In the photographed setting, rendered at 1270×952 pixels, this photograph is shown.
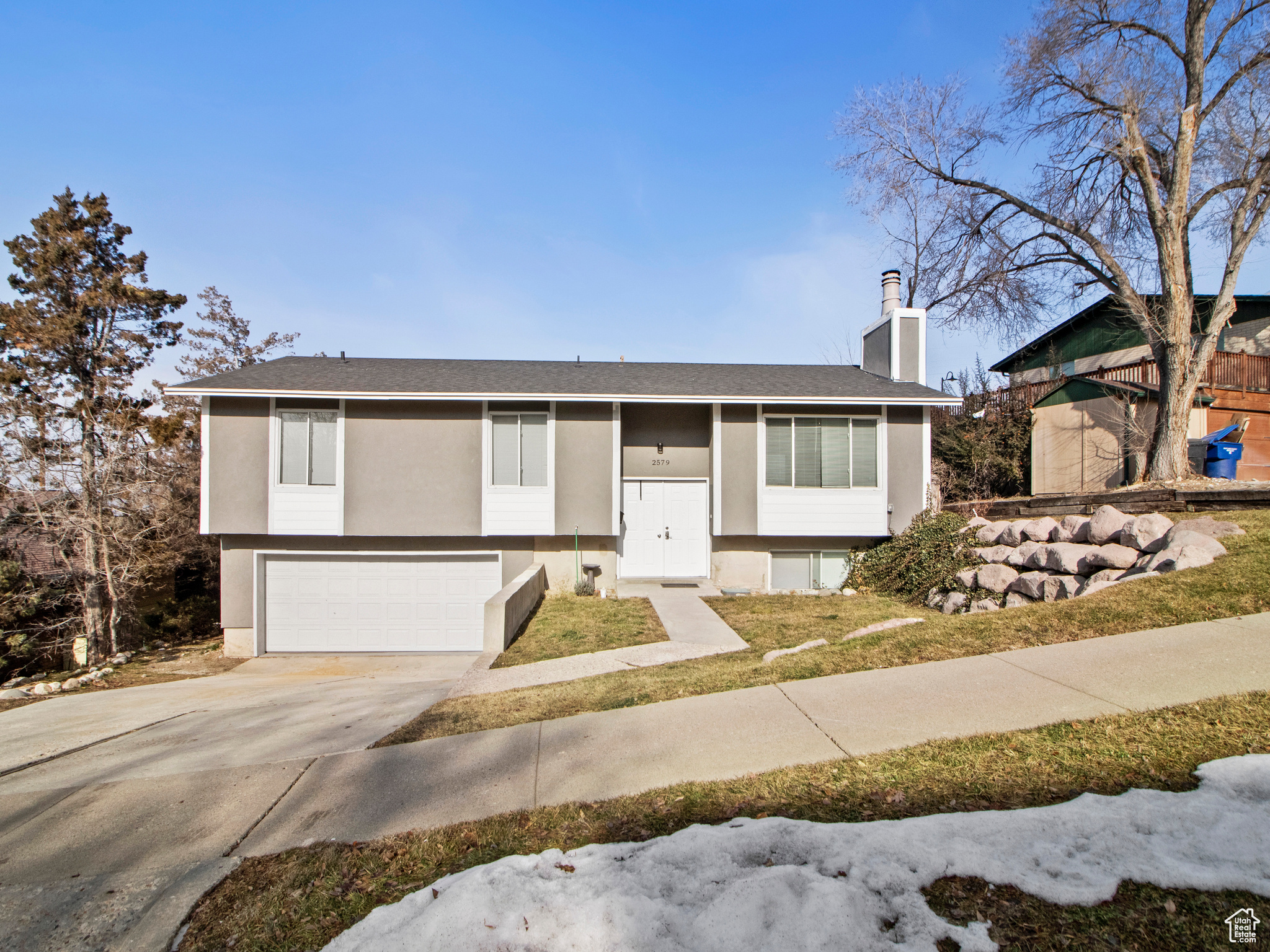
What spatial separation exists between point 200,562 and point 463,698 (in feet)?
49.9

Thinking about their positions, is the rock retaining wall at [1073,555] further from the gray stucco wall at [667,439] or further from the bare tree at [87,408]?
→ the bare tree at [87,408]

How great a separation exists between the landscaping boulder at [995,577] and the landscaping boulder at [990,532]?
3.64ft

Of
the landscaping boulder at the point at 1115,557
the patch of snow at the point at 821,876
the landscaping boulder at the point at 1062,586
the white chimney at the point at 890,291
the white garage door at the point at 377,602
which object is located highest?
the white chimney at the point at 890,291

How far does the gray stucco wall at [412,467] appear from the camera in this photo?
1293 cm

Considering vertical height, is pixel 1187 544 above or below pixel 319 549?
above

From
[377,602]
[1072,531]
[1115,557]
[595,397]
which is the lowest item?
[377,602]

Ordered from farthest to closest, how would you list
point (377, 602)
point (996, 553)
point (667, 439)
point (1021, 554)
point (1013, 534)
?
point (667, 439)
point (377, 602)
point (1013, 534)
point (996, 553)
point (1021, 554)

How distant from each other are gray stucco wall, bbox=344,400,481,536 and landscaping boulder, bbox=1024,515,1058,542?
9.64 metres

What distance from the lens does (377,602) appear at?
13.4m

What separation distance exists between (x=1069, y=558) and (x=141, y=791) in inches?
418

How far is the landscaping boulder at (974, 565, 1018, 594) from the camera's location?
10117 mm

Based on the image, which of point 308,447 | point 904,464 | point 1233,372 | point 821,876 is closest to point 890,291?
point 904,464

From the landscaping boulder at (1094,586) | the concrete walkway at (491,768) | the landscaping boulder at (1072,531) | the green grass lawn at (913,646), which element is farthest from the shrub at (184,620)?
the landscaping boulder at (1072,531)

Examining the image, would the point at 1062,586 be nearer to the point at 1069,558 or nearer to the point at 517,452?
the point at 1069,558
